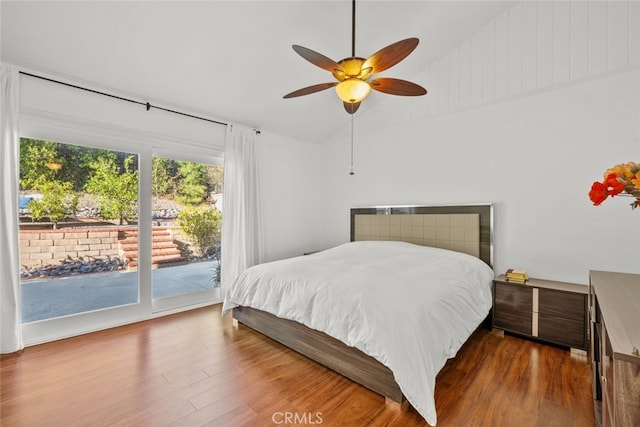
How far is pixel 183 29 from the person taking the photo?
102 inches

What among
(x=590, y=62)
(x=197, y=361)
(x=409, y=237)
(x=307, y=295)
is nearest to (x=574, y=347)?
(x=409, y=237)

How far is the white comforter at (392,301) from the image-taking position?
1.75 meters

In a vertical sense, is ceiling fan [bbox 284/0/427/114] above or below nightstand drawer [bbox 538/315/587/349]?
above

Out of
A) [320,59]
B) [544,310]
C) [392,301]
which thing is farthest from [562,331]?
[320,59]

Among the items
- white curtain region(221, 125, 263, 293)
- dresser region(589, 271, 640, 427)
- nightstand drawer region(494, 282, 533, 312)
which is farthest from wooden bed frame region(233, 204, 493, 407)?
dresser region(589, 271, 640, 427)

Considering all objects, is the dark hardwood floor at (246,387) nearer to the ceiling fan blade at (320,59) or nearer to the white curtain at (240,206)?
the white curtain at (240,206)

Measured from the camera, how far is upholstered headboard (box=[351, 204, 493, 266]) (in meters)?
3.41

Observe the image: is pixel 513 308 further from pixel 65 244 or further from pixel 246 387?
pixel 65 244

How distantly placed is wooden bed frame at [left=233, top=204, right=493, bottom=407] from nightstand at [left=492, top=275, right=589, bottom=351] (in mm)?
532

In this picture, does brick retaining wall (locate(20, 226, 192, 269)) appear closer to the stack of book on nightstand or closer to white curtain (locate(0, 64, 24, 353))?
white curtain (locate(0, 64, 24, 353))

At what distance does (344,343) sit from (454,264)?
1.48m

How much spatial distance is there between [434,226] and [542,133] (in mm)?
1523

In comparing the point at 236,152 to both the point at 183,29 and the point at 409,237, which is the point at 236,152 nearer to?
the point at 183,29

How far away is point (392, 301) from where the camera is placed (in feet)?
6.47
